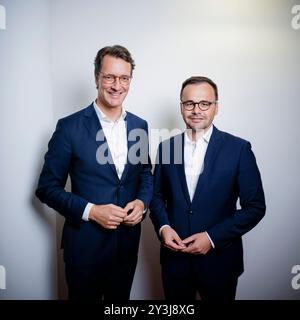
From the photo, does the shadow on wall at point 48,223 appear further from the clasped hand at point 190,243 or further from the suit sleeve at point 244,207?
the suit sleeve at point 244,207

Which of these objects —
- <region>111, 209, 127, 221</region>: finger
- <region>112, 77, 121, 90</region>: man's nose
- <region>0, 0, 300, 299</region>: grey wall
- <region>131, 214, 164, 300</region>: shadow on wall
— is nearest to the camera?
<region>111, 209, 127, 221</region>: finger

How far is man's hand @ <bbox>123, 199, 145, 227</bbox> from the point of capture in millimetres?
1812

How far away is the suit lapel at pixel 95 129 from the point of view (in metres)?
1.87

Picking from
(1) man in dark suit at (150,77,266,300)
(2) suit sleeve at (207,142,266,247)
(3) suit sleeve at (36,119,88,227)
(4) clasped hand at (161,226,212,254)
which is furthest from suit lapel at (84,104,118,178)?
(2) suit sleeve at (207,142,266,247)

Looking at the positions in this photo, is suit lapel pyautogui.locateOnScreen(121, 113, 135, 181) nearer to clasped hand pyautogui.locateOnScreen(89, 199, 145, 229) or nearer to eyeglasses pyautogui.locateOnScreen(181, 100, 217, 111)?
clasped hand pyautogui.locateOnScreen(89, 199, 145, 229)

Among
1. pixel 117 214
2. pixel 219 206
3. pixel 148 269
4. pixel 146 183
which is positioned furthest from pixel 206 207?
pixel 148 269

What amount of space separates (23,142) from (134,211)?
878 mm

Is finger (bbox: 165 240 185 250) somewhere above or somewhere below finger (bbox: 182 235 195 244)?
below

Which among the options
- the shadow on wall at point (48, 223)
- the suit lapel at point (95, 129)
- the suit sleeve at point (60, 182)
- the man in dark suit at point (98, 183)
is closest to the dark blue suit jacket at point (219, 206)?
the man in dark suit at point (98, 183)

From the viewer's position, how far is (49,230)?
234cm

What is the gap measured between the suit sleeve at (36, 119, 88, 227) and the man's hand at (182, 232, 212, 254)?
64 cm

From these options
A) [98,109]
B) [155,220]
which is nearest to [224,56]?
[98,109]

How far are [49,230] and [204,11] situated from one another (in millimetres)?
2192

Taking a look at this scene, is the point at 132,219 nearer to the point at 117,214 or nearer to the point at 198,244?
the point at 117,214
